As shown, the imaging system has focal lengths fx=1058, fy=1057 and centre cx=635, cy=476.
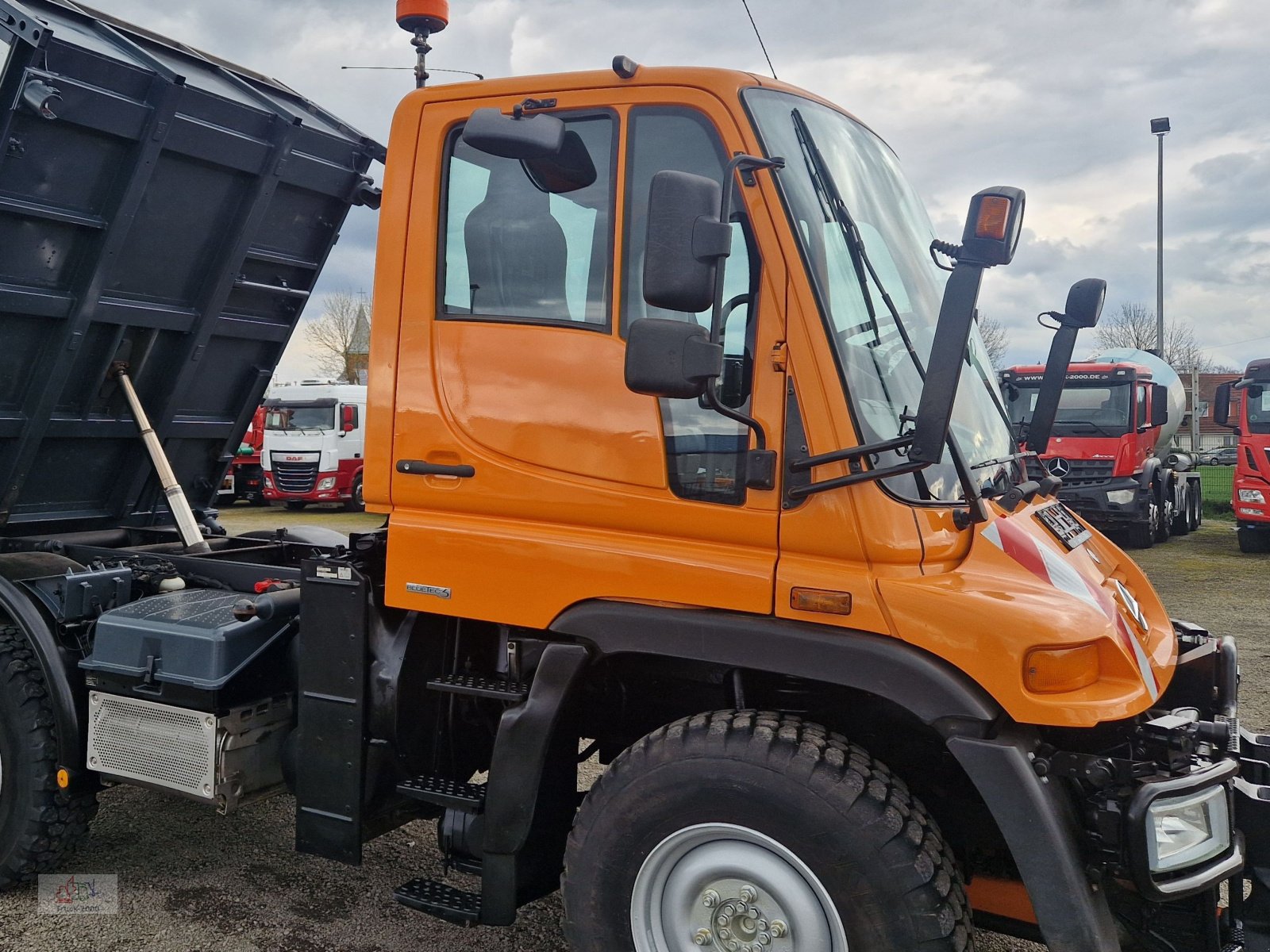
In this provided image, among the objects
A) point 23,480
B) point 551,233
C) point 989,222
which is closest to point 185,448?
point 23,480

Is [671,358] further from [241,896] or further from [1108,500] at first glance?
[1108,500]

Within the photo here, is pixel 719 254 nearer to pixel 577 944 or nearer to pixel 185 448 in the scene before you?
pixel 577 944

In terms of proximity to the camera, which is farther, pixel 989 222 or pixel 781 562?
pixel 781 562

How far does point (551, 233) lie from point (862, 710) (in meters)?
1.63

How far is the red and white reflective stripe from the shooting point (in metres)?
2.72

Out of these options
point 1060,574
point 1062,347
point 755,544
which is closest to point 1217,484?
point 1062,347

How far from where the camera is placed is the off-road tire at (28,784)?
12.9ft

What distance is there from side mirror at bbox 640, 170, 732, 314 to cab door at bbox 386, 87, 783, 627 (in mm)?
336

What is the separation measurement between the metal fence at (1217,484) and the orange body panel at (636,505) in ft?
66.5

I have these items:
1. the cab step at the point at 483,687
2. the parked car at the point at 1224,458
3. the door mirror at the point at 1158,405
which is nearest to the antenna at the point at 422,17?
the cab step at the point at 483,687

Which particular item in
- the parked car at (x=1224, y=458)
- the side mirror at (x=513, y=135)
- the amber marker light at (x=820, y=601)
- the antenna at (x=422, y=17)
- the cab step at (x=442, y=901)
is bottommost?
the cab step at (x=442, y=901)

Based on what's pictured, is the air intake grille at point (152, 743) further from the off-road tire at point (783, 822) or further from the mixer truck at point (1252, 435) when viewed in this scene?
the mixer truck at point (1252, 435)

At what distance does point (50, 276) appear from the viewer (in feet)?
13.8

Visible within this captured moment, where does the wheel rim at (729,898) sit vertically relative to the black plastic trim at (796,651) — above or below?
below
